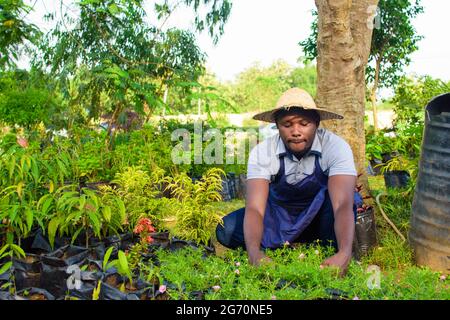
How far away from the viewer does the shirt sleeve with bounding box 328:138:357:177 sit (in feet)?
9.95

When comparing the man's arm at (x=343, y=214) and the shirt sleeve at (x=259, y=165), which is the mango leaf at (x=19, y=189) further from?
the man's arm at (x=343, y=214)

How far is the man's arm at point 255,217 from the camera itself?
2887 mm

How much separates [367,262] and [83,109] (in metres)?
5.13

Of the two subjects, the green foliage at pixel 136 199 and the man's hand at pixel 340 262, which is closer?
the man's hand at pixel 340 262

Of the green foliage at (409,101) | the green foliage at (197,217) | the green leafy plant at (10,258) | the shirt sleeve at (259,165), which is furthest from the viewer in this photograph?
the green foliage at (409,101)

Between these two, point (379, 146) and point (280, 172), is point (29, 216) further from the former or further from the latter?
point (379, 146)

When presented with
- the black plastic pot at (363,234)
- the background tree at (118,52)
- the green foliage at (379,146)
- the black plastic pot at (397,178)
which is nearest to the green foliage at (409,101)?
the green foliage at (379,146)

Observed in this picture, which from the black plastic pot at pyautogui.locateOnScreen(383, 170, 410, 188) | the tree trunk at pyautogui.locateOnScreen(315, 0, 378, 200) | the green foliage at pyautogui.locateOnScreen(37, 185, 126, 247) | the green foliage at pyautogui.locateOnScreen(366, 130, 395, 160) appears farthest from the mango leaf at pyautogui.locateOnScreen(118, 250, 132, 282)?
the green foliage at pyautogui.locateOnScreen(366, 130, 395, 160)

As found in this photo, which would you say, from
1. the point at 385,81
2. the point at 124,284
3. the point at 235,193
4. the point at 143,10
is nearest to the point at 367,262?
the point at 124,284

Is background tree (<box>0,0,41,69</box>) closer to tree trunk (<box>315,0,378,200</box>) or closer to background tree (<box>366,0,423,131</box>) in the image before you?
tree trunk (<box>315,0,378,200</box>)

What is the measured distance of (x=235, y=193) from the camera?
20.1 ft

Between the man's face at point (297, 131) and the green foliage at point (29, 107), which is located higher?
the green foliage at point (29, 107)

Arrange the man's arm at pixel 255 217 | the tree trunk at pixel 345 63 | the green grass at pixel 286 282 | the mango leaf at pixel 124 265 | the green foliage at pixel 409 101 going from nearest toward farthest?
1. the green grass at pixel 286 282
2. the mango leaf at pixel 124 265
3. the man's arm at pixel 255 217
4. the tree trunk at pixel 345 63
5. the green foliage at pixel 409 101
